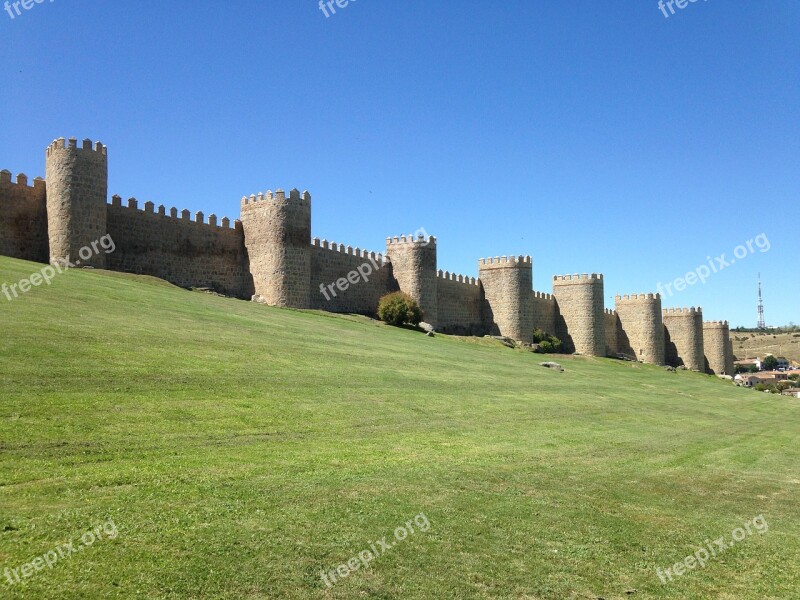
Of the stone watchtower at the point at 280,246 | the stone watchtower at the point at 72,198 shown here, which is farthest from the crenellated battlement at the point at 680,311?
the stone watchtower at the point at 72,198

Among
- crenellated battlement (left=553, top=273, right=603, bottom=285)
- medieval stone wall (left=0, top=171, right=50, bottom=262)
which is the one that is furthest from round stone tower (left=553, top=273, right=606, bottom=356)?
medieval stone wall (left=0, top=171, right=50, bottom=262)

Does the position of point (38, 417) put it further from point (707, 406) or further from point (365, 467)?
point (707, 406)

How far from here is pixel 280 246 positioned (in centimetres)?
3531

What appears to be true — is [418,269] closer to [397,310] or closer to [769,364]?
[397,310]

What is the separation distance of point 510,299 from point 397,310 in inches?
551

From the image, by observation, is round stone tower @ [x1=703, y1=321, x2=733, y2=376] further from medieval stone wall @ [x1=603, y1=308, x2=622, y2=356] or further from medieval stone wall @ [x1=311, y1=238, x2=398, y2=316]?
medieval stone wall @ [x1=311, y1=238, x2=398, y2=316]

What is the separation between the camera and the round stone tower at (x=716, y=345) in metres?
71.0

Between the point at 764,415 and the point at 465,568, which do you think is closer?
the point at 465,568

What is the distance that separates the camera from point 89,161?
91.4ft

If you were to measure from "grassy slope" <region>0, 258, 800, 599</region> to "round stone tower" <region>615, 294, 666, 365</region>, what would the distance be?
4773cm

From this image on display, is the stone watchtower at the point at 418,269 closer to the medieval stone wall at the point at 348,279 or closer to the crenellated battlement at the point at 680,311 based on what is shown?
the medieval stone wall at the point at 348,279

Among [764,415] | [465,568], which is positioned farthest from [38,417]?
[764,415]

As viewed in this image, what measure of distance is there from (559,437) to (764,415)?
18.0m

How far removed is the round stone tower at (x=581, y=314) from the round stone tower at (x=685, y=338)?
13915 millimetres
